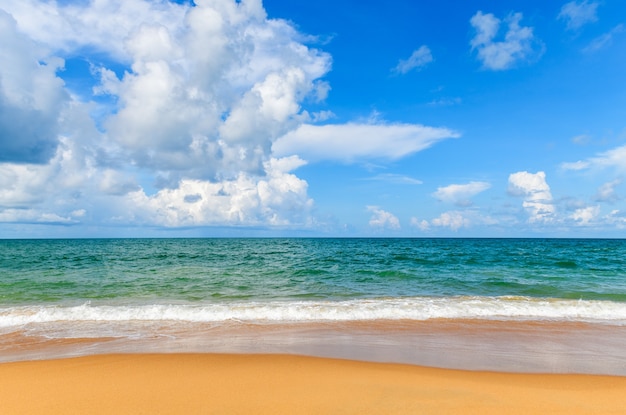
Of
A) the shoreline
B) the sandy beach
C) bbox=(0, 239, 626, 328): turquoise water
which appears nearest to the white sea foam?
bbox=(0, 239, 626, 328): turquoise water

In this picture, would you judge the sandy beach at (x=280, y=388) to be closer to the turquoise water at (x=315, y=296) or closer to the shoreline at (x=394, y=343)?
the shoreline at (x=394, y=343)

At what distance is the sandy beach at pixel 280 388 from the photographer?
5.13 metres

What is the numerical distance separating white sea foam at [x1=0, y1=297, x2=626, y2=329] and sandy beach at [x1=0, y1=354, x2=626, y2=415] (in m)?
4.22

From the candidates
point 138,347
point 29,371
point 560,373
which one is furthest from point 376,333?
point 29,371

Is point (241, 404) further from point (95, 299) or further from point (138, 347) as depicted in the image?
point (95, 299)

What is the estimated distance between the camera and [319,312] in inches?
472

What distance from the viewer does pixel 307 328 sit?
33.4ft

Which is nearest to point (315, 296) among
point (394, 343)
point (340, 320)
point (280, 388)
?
point (340, 320)

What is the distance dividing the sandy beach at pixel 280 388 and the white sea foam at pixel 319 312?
4.22m

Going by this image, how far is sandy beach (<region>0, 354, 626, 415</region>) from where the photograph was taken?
5.13m

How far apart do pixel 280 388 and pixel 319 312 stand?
6.24 m

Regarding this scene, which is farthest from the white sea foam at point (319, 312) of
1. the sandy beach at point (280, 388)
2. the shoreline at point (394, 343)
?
the sandy beach at point (280, 388)

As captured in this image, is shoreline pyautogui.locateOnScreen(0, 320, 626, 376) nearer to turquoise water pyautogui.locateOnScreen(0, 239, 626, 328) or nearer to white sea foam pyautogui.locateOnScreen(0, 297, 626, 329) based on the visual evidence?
white sea foam pyautogui.locateOnScreen(0, 297, 626, 329)

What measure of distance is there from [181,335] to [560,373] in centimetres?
877
